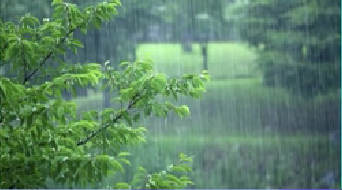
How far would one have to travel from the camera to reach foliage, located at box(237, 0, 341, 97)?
4.18 metres

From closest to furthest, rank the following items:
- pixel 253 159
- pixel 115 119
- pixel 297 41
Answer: pixel 115 119 → pixel 253 159 → pixel 297 41

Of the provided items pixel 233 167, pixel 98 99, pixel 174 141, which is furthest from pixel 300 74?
pixel 98 99

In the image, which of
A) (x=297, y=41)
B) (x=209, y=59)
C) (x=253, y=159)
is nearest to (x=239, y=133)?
(x=253, y=159)

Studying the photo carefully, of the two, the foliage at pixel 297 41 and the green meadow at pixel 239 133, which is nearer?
the green meadow at pixel 239 133

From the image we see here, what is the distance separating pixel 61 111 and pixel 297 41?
328 cm

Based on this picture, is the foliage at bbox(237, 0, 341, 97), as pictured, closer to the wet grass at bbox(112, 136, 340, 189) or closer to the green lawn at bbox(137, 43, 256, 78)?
the green lawn at bbox(137, 43, 256, 78)

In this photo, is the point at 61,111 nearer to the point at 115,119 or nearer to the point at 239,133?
the point at 115,119

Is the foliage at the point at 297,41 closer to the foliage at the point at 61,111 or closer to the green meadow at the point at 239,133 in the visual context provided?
the green meadow at the point at 239,133

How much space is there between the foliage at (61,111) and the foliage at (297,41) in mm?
2474

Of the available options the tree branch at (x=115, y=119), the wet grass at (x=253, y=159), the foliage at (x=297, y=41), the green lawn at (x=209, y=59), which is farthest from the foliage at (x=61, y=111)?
the foliage at (x=297, y=41)

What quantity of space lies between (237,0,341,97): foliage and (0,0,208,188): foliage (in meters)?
2.47

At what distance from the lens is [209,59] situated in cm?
402

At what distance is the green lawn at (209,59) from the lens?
391 centimetres

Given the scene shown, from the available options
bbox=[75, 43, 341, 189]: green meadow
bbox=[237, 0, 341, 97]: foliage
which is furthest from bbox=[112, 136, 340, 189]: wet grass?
bbox=[237, 0, 341, 97]: foliage
